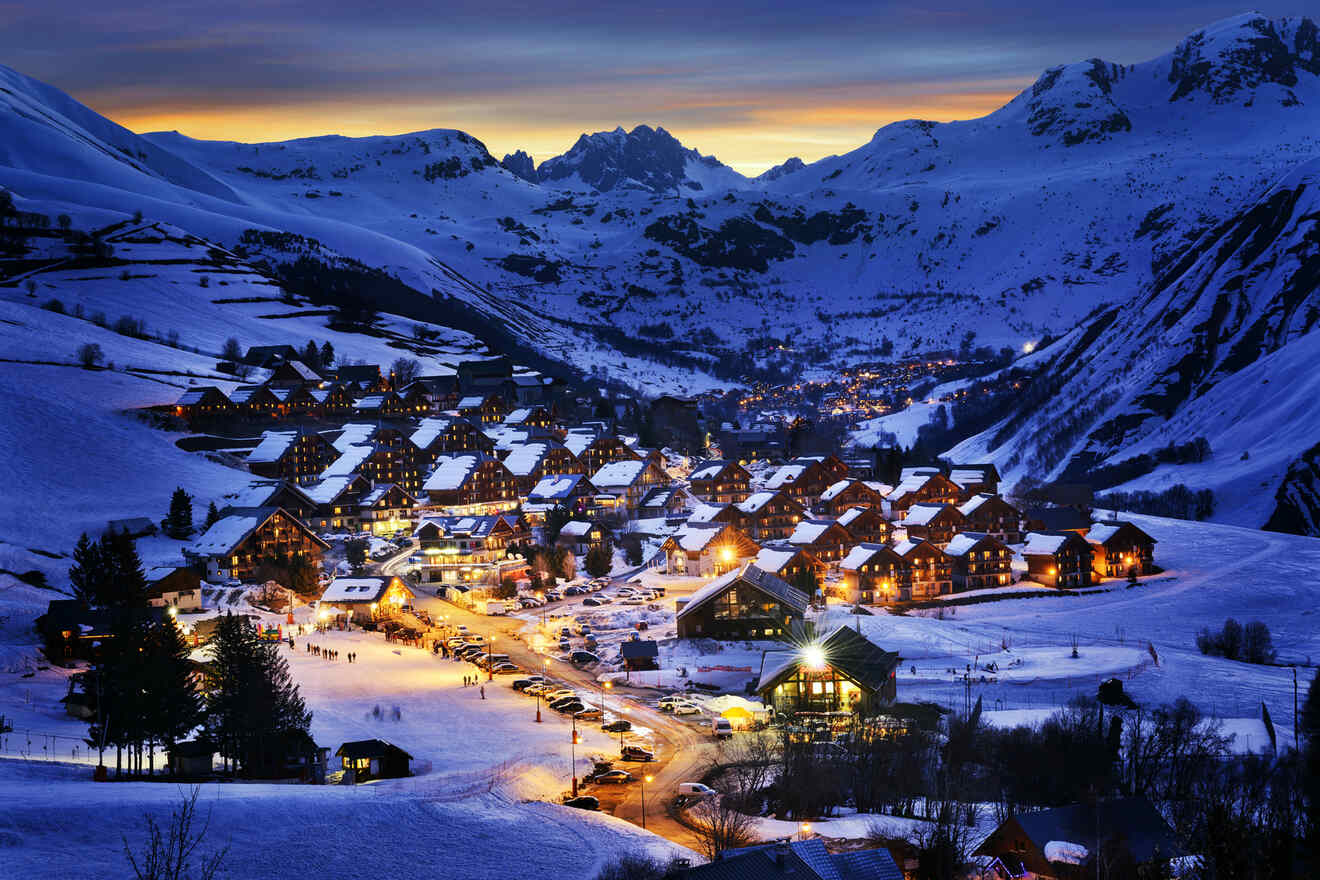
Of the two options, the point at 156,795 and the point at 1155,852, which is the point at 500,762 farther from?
the point at 1155,852

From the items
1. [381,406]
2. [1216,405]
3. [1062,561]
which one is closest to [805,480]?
[1062,561]

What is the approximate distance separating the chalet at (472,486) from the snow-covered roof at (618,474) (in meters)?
7.71

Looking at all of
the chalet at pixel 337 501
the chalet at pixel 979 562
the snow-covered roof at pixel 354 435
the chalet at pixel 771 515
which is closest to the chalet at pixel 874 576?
the chalet at pixel 979 562

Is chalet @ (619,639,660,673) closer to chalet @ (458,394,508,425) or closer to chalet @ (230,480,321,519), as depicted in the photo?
chalet @ (230,480,321,519)

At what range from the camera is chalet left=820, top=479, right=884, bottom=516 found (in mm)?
106500

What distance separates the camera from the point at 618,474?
111m

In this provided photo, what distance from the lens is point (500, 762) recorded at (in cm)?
4216

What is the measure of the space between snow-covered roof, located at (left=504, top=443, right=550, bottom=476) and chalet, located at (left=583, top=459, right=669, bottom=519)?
541 centimetres

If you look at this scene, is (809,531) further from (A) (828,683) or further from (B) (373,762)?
(B) (373,762)

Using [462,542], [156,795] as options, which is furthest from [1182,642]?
[156,795]

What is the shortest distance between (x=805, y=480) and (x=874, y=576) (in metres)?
29.1

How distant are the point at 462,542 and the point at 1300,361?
116561mm

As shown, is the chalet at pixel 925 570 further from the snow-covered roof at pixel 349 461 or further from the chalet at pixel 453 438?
the chalet at pixel 453 438

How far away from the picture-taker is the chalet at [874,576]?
A: 83.5 meters
